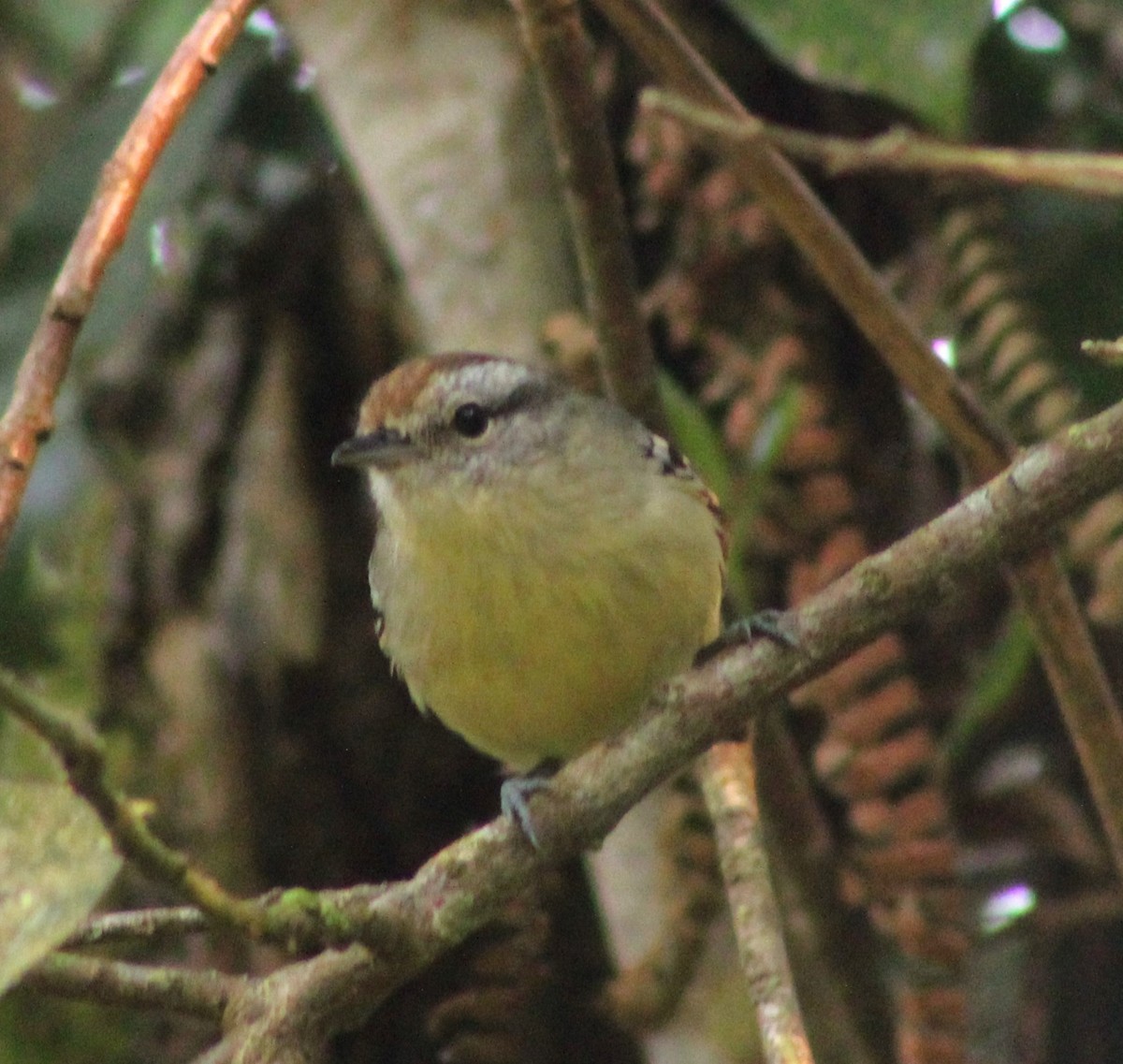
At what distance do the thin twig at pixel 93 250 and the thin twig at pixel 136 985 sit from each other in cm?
38

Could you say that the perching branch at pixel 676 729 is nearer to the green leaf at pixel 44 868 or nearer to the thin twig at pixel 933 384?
the green leaf at pixel 44 868

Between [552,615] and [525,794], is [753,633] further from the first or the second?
[552,615]

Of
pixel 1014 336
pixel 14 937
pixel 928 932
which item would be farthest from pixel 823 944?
pixel 14 937

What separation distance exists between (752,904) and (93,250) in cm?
107

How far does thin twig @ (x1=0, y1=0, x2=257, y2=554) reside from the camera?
55.9 inches

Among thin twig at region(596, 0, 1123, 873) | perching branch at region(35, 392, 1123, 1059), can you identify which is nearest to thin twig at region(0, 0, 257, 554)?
perching branch at region(35, 392, 1123, 1059)

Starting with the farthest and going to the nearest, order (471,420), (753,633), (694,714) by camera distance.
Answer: (471,420), (753,633), (694,714)

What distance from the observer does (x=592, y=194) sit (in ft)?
7.19

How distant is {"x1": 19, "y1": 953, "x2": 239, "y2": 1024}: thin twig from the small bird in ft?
2.73

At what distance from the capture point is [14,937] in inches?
43.0

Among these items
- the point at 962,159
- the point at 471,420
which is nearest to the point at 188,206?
the point at 471,420

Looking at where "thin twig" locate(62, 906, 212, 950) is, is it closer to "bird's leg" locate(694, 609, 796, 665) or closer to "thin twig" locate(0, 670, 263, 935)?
"thin twig" locate(0, 670, 263, 935)

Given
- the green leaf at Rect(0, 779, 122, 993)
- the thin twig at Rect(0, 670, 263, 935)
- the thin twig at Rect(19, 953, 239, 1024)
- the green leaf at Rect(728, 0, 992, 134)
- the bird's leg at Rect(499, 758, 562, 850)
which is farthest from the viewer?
the green leaf at Rect(728, 0, 992, 134)

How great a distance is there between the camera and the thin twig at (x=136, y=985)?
136cm
